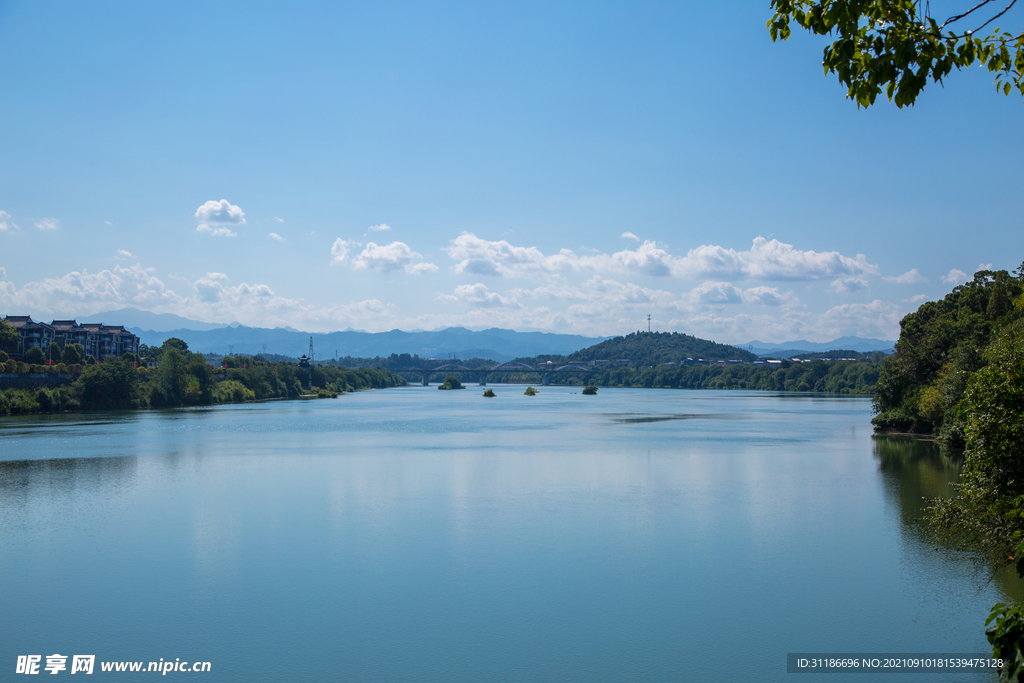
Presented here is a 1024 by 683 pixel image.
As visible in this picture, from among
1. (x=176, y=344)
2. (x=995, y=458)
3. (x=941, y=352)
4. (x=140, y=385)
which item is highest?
(x=176, y=344)

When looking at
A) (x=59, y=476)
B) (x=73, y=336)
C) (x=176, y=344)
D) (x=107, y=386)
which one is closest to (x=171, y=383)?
(x=107, y=386)

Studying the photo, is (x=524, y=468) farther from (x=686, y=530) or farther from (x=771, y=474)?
(x=686, y=530)

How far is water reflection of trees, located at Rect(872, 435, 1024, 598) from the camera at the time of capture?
1401 centimetres

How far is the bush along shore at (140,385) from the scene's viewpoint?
55844mm

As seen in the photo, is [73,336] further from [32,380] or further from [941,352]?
[941,352]

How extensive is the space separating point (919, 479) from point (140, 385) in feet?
198

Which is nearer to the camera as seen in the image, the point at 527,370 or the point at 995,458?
the point at 995,458

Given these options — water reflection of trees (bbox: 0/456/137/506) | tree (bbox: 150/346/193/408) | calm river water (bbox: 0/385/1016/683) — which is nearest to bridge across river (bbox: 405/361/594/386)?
tree (bbox: 150/346/193/408)

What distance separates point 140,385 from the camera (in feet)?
211

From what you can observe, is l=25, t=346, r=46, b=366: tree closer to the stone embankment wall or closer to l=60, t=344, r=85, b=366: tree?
l=60, t=344, r=85, b=366: tree

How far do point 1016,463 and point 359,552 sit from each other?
12126mm

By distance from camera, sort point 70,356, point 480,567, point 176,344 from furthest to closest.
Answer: point 176,344
point 70,356
point 480,567

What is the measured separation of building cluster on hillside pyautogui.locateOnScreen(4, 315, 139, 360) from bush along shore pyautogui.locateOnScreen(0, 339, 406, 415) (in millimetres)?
5878

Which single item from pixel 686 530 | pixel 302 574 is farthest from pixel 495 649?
pixel 686 530
